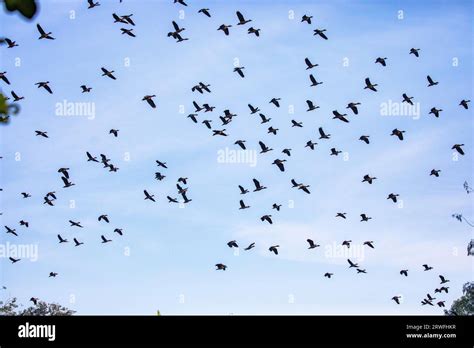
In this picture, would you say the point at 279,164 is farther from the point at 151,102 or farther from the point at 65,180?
the point at 65,180

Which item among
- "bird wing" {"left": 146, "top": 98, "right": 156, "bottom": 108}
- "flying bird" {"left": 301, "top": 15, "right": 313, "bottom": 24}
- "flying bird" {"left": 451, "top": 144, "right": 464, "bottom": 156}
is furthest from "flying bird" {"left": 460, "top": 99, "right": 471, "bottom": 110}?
"bird wing" {"left": 146, "top": 98, "right": 156, "bottom": 108}

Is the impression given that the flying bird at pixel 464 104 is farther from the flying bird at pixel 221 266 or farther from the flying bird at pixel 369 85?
the flying bird at pixel 221 266

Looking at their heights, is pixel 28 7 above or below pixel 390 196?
below

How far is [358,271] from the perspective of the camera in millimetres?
43500

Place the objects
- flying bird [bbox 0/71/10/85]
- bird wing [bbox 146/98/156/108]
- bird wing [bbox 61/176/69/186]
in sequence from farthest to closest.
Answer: bird wing [bbox 61/176/69/186] < bird wing [bbox 146/98/156/108] < flying bird [bbox 0/71/10/85]

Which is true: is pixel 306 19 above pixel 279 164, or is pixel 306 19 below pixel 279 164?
above

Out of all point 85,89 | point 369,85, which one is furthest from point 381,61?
point 85,89

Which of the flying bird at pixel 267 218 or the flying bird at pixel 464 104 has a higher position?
the flying bird at pixel 464 104

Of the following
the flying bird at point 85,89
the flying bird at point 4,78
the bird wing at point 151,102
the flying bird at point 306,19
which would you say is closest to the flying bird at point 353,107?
the flying bird at point 306,19

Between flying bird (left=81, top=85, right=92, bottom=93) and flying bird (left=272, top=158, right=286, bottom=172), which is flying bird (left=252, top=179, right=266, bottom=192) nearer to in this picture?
flying bird (left=272, top=158, right=286, bottom=172)
